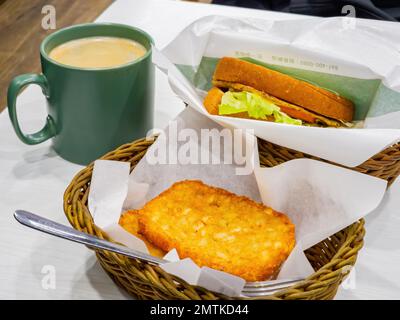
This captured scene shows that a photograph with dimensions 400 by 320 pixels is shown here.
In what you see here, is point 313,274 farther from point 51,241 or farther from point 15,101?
point 15,101

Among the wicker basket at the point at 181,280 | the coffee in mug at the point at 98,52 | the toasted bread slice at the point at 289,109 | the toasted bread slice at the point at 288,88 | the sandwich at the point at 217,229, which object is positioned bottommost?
the sandwich at the point at 217,229

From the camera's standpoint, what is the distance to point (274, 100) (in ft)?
2.60

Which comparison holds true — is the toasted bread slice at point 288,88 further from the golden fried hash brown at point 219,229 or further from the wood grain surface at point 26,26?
the wood grain surface at point 26,26

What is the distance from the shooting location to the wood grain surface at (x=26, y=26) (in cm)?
211

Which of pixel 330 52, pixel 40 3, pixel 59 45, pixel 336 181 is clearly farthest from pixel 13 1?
pixel 336 181

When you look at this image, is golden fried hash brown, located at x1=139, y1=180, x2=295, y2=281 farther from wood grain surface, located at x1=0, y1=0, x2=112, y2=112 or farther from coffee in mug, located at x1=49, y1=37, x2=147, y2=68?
wood grain surface, located at x1=0, y1=0, x2=112, y2=112

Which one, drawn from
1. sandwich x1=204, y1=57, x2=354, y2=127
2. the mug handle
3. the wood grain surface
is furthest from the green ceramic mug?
the wood grain surface

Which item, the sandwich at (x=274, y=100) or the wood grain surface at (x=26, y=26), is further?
the wood grain surface at (x=26, y=26)

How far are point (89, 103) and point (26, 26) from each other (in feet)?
5.80

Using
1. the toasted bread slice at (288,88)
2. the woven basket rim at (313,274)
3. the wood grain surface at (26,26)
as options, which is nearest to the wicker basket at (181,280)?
the woven basket rim at (313,274)

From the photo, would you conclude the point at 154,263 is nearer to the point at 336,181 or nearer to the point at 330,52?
the point at 336,181

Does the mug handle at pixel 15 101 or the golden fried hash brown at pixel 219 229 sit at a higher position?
the mug handle at pixel 15 101

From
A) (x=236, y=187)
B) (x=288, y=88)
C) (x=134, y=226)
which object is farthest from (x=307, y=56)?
(x=134, y=226)

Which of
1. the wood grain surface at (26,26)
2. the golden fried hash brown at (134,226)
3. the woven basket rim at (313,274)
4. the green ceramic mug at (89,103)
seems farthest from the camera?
the wood grain surface at (26,26)
